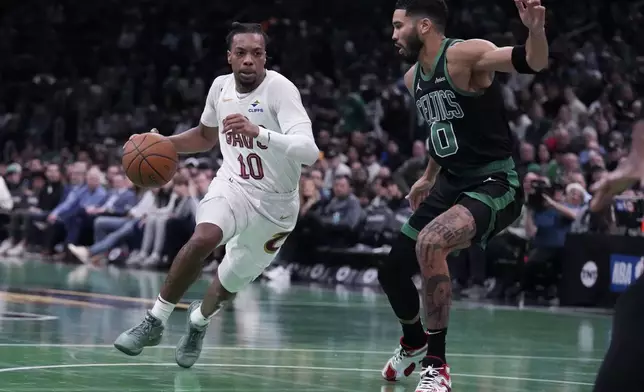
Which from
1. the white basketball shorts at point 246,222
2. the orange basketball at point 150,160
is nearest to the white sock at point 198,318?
the white basketball shorts at point 246,222

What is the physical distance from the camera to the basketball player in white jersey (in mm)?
8289

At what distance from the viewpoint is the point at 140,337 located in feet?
26.1

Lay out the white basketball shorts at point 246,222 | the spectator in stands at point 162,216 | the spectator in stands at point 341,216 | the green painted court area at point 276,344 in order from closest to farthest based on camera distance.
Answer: the green painted court area at point 276,344, the white basketball shorts at point 246,222, the spectator in stands at point 341,216, the spectator in stands at point 162,216

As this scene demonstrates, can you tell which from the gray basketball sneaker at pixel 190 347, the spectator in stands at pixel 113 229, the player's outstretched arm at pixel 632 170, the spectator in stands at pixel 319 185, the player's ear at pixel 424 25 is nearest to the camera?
the player's outstretched arm at pixel 632 170

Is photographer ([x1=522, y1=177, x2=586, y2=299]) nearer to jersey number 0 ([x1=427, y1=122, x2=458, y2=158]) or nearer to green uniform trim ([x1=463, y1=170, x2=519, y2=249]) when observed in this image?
green uniform trim ([x1=463, y1=170, x2=519, y2=249])

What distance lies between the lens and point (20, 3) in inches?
1345

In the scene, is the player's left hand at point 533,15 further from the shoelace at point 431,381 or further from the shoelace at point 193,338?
the shoelace at point 193,338

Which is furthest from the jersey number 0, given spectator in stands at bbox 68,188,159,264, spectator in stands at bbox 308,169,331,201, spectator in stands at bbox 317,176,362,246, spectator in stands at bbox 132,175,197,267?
spectator in stands at bbox 68,188,159,264

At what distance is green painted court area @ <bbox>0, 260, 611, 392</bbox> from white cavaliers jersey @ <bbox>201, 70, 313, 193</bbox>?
1248 mm

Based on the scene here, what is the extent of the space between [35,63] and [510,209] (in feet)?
84.7

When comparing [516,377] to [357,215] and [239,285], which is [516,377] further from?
[357,215]

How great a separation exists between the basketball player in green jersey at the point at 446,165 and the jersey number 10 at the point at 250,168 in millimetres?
1149

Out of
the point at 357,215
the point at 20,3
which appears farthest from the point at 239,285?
the point at 20,3

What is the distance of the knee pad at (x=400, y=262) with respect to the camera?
786 cm
